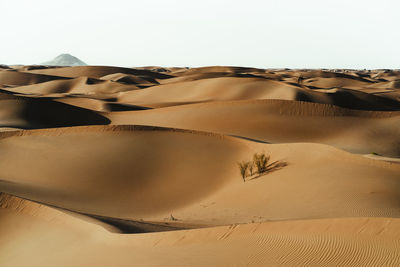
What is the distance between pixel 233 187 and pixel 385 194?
3572 millimetres

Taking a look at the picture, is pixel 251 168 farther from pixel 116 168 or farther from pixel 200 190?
pixel 116 168

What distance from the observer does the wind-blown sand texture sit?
602 centimetres

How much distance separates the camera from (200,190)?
40.4 feet

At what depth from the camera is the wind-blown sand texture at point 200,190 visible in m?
6.02

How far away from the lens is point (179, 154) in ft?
48.3

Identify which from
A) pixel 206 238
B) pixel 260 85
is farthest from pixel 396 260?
pixel 260 85

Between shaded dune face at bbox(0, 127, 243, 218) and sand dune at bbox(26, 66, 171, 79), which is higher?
shaded dune face at bbox(0, 127, 243, 218)

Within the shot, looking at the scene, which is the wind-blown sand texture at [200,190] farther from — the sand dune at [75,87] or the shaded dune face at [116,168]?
the sand dune at [75,87]

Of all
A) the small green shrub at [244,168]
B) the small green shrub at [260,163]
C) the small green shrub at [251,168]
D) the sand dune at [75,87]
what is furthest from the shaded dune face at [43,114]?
the sand dune at [75,87]

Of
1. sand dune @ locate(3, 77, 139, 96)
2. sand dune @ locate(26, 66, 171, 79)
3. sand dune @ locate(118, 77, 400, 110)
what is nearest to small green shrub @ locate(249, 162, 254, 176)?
sand dune @ locate(118, 77, 400, 110)

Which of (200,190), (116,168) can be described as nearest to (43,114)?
(116,168)

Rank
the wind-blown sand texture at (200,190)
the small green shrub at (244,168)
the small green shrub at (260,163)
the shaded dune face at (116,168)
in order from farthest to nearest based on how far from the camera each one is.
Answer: the small green shrub at (260,163), the small green shrub at (244,168), the shaded dune face at (116,168), the wind-blown sand texture at (200,190)

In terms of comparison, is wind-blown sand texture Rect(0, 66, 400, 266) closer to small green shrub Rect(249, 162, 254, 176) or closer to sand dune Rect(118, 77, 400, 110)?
small green shrub Rect(249, 162, 254, 176)

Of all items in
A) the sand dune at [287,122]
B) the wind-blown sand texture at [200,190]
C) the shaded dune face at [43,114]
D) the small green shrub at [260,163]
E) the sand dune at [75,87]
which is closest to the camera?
the wind-blown sand texture at [200,190]
